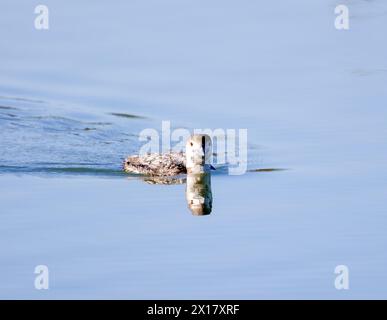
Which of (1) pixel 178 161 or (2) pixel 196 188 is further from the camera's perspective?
(1) pixel 178 161

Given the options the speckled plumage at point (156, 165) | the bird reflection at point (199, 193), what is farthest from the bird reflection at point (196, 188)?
the speckled plumage at point (156, 165)

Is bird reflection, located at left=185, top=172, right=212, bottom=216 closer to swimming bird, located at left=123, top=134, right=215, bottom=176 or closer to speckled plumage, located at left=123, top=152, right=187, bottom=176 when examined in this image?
swimming bird, located at left=123, top=134, right=215, bottom=176

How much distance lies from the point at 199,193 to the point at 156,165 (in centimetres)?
118

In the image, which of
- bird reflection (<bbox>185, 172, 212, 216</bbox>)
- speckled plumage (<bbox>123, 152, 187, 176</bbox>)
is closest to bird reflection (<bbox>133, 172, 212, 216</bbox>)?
bird reflection (<bbox>185, 172, 212, 216</bbox>)

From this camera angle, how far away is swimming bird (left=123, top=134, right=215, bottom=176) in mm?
16859

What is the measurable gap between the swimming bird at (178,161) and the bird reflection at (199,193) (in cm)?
13

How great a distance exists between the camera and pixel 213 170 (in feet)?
57.7

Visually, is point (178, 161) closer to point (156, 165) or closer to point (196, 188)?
point (156, 165)

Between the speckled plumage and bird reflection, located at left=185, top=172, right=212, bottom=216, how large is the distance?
0.25 m

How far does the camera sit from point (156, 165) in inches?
678

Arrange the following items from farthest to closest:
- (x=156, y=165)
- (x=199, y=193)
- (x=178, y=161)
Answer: (x=178, y=161) < (x=156, y=165) < (x=199, y=193)

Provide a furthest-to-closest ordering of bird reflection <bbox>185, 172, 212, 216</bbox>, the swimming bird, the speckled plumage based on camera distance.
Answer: the speckled plumage
the swimming bird
bird reflection <bbox>185, 172, 212, 216</bbox>

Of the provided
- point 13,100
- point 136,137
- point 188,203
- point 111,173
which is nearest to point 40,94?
point 13,100

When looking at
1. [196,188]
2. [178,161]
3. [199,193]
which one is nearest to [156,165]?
[178,161]
